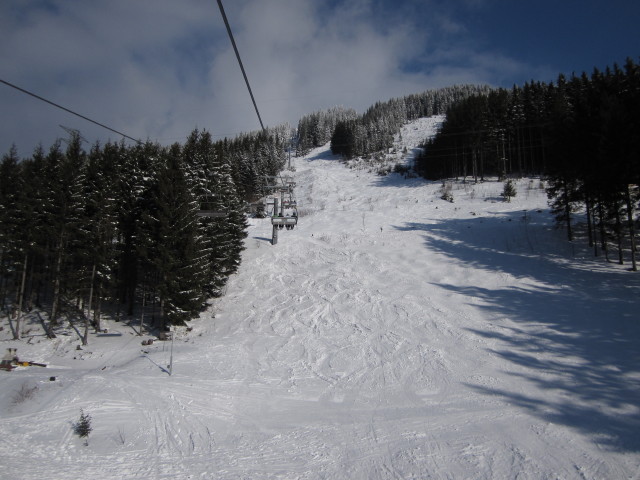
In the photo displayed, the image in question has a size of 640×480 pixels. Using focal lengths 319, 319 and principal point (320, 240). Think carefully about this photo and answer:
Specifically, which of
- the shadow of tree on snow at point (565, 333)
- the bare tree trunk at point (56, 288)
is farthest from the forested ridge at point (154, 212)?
the shadow of tree on snow at point (565, 333)

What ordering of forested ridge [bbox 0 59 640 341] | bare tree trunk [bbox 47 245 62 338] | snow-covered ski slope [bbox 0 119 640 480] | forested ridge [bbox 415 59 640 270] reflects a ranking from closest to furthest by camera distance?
snow-covered ski slope [bbox 0 119 640 480], forested ridge [bbox 415 59 640 270], forested ridge [bbox 0 59 640 341], bare tree trunk [bbox 47 245 62 338]

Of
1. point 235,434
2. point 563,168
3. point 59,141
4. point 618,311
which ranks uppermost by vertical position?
point 59,141

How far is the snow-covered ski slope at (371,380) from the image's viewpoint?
8094 mm

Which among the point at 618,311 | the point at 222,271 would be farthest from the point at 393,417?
the point at 222,271

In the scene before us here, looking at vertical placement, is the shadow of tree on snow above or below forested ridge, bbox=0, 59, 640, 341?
below

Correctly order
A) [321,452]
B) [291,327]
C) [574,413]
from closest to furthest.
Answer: [321,452]
[574,413]
[291,327]

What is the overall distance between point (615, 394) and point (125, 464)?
47.4 feet

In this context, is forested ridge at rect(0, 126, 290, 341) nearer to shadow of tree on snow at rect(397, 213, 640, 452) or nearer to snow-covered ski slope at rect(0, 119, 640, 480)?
snow-covered ski slope at rect(0, 119, 640, 480)

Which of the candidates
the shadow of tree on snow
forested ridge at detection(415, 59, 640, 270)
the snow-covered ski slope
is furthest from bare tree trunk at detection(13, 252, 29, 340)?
forested ridge at detection(415, 59, 640, 270)

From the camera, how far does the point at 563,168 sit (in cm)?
2559

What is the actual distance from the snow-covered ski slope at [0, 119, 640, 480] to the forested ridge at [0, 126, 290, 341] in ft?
9.59

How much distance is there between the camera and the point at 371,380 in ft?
44.0

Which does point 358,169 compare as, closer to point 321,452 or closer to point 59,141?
point 59,141

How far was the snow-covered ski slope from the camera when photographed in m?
8.09
